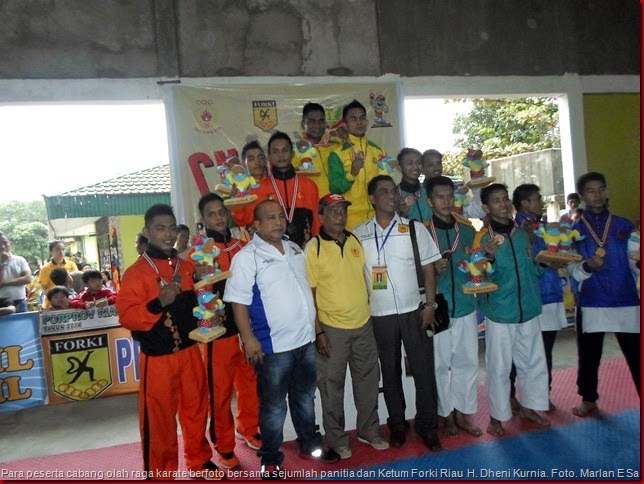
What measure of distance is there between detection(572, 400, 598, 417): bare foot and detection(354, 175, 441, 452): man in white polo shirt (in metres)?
1.24

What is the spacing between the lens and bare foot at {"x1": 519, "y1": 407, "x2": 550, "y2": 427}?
12.7ft

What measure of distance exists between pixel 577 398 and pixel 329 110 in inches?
165

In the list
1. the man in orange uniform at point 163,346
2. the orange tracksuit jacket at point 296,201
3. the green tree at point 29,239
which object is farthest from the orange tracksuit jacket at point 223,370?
the green tree at point 29,239

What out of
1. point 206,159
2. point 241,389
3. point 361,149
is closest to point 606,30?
point 361,149

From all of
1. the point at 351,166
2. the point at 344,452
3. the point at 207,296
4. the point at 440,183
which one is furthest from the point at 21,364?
the point at 440,183

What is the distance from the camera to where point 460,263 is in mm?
3658

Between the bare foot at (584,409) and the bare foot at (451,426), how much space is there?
0.99m

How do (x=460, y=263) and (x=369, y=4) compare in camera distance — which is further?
(x=369, y=4)

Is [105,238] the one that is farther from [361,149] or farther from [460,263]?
[460,263]

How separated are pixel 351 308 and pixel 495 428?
144 cm

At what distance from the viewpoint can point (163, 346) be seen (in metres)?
3.06

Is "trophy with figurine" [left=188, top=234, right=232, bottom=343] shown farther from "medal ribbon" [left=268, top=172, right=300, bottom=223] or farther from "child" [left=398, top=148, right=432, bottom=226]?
"child" [left=398, top=148, right=432, bottom=226]

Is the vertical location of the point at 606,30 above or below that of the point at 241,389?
above

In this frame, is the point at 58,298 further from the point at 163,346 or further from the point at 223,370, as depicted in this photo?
the point at 163,346
